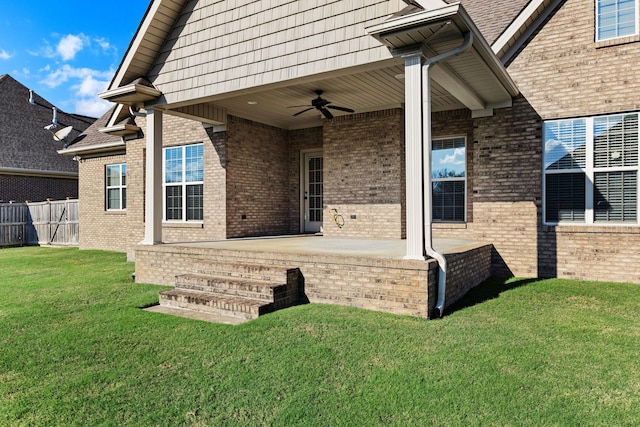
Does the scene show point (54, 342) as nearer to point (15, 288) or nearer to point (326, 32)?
point (15, 288)

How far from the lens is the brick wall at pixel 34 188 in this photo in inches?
757

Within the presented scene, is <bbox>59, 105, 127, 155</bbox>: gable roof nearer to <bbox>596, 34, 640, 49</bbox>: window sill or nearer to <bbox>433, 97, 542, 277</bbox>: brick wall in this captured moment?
<bbox>433, 97, 542, 277</bbox>: brick wall

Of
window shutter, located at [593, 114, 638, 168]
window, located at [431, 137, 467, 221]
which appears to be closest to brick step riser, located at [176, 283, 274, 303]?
window, located at [431, 137, 467, 221]

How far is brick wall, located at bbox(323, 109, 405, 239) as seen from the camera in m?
9.36

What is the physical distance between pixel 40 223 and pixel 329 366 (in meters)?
17.1

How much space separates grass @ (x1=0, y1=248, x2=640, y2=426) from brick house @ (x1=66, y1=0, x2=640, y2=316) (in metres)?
0.96

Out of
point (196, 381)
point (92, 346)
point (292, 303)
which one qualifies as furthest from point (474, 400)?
point (92, 346)

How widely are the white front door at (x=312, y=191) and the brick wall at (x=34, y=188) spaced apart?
15335mm

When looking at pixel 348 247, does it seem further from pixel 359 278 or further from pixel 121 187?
pixel 121 187

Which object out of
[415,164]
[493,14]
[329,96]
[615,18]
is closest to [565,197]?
[615,18]

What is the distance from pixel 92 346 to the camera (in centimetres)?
449

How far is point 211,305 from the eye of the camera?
581 centimetres

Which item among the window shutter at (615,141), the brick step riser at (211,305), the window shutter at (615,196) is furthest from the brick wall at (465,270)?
the window shutter at (615,141)

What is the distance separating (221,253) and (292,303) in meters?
1.77
